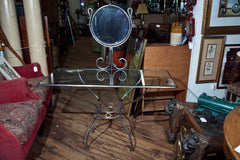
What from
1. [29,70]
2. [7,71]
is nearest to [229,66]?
[29,70]

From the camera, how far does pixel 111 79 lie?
77.9 inches

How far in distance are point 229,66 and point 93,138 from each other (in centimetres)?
189

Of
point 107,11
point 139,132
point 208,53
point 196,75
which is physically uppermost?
point 107,11

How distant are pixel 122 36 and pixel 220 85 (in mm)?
1515

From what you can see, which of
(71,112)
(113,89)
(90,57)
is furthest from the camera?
(90,57)

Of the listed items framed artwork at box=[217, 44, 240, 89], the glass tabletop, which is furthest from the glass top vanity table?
framed artwork at box=[217, 44, 240, 89]

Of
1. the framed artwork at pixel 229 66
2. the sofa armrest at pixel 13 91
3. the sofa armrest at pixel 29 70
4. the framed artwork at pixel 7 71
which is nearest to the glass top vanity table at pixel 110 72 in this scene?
the sofa armrest at pixel 13 91

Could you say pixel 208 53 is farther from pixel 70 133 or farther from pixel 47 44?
pixel 47 44

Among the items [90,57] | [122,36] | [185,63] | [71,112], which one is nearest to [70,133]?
[71,112]

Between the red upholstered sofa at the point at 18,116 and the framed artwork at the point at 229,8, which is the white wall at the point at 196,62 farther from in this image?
the red upholstered sofa at the point at 18,116

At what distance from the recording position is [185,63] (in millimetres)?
2549

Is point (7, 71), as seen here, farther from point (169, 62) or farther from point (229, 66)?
point (229, 66)

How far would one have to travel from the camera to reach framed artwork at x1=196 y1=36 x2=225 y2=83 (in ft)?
7.97

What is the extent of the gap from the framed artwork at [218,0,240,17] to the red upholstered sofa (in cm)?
219
